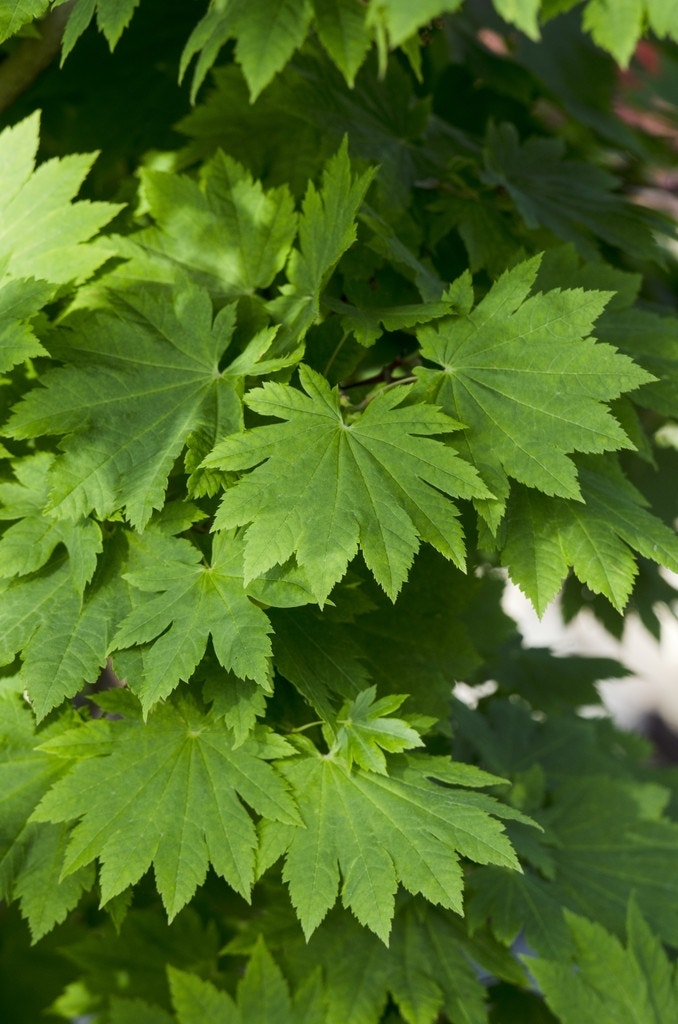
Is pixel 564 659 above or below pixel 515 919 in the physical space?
below

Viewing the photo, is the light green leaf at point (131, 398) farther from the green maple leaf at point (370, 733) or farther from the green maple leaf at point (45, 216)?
the green maple leaf at point (370, 733)

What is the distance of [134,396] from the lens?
1.10 m

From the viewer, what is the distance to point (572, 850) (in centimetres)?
154

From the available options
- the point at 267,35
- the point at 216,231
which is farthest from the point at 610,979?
the point at 267,35

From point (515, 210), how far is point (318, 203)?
1.47ft

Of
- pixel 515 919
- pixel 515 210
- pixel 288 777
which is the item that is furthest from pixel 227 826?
pixel 515 210

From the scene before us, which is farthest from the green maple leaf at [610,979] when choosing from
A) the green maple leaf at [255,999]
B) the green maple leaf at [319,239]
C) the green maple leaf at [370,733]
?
the green maple leaf at [319,239]

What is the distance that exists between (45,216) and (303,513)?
0.56m

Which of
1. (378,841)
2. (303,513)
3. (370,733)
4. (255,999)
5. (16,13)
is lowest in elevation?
(255,999)

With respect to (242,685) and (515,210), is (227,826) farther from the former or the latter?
(515,210)

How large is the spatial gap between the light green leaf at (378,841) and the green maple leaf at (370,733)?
0.11 ft

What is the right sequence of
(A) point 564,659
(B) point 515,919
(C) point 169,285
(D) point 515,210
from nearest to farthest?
(C) point 169,285 < (B) point 515,919 < (D) point 515,210 < (A) point 564,659

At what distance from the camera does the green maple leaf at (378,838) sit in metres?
1.06

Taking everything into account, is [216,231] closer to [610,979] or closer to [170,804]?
[170,804]
